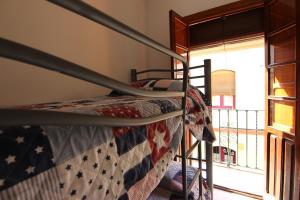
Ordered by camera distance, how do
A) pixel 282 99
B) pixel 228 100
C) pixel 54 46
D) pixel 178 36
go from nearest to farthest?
pixel 54 46 → pixel 282 99 → pixel 178 36 → pixel 228 100

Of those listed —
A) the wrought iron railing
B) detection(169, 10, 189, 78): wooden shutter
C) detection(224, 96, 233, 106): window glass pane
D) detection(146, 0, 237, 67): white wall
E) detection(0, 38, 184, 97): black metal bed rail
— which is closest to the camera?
detection(0, 38, 184, 97): black metal bed rail

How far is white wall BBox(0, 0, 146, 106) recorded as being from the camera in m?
1.17

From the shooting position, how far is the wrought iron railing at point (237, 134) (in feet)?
11.2

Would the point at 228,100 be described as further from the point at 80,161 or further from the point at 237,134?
the point at 80,161

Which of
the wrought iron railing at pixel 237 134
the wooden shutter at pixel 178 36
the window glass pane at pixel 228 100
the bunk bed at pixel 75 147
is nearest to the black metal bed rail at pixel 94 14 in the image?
the bunk bed at pixel 75 147

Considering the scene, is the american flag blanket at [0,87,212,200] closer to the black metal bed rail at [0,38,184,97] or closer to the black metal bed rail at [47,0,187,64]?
the black metal bed rail at [0,38,184,97]

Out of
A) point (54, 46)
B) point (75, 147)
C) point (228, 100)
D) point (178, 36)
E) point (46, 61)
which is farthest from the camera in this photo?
point (228, 100)

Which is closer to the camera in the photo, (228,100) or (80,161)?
(80,161)

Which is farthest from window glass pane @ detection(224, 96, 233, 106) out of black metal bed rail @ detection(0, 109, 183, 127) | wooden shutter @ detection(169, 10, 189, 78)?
black metal bed rail @ detection(0, 109, 183, 127)

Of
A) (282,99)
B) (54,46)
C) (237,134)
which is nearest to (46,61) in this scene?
(54,46)

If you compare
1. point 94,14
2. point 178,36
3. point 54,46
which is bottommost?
point 94,14

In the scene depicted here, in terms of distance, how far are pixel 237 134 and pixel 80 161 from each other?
356cm

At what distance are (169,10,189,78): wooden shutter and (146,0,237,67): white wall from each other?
209 mm

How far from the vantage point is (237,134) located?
339 cm
